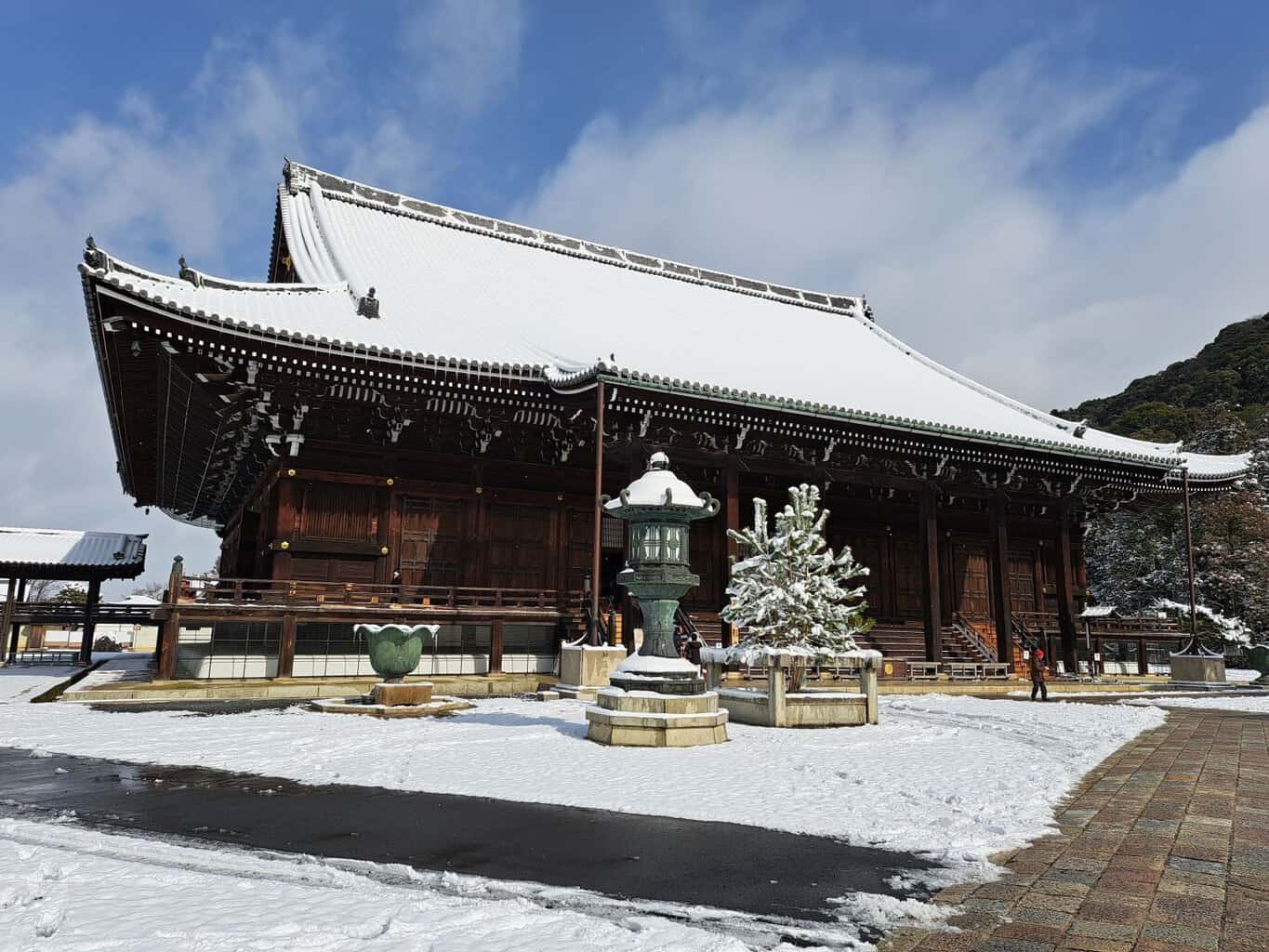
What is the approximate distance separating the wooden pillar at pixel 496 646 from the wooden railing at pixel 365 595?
1.42ft

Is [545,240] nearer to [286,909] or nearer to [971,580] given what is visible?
[971,580]

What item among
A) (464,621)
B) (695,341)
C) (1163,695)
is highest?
(695,341)

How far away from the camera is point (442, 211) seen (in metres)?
30.0

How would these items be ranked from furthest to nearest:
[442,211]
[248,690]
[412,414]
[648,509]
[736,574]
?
[442,211], [412,414], [248,690], [736,574], [648,509]

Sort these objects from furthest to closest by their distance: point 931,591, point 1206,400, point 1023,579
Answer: point 1206,400 → point 1023,579 → point 931,591

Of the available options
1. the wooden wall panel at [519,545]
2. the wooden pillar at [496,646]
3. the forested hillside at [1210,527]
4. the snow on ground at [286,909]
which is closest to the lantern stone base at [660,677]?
the snow on ground at [286,909]

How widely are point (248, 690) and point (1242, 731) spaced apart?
16.7m

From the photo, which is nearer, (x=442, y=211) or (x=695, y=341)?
(x=695, y=341)

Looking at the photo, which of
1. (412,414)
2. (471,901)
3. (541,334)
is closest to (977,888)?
(471,901)

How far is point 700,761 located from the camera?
29.4ft

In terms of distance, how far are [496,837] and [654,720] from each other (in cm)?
442

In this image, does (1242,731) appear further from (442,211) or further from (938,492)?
(442,211)

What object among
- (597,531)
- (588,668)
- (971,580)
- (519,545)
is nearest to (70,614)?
(519,545)

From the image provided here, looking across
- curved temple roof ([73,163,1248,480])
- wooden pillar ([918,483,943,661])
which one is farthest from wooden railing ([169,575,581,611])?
wooden pillar ([918,483,943,661])
